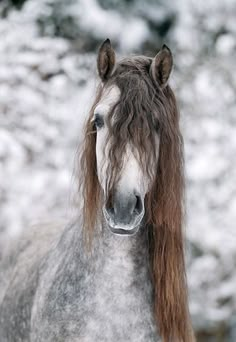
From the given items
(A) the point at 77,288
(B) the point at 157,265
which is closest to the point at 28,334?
(A) the point at 77,288

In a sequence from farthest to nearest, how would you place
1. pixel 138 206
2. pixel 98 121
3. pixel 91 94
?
pixel 91 94, pixel 98 121, pixel 138 206

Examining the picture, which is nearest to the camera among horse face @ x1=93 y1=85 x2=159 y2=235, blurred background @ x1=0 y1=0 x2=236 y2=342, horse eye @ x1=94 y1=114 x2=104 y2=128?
horse face @ x1=93 y1=85 x2=159 y2=235

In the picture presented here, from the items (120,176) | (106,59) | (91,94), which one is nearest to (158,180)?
(120,176)

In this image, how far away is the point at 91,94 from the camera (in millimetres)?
4055

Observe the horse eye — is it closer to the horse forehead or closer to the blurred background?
the horse forehead

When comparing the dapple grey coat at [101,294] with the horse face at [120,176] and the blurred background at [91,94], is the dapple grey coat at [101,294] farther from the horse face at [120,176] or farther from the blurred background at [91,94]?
the blurred background at [91,94]

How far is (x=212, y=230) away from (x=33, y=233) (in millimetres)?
1723

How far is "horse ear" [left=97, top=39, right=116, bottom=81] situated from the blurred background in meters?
2.24

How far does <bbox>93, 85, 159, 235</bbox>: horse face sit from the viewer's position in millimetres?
1366

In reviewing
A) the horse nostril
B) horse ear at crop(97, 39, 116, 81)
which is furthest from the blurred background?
the horse nostril

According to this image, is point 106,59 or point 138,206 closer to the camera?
point 138,206

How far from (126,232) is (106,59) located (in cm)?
37

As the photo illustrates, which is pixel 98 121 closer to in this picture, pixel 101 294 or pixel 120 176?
pixel 120 176

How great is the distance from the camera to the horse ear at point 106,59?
1525mm
